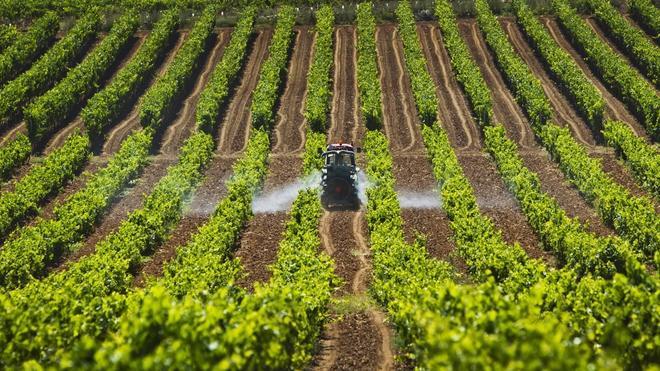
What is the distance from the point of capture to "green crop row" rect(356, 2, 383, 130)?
48.0m

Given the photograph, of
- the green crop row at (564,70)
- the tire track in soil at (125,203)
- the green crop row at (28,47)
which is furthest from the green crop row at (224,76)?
the green crop row at (564,70)

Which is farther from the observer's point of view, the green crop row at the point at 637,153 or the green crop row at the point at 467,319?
the green crop row at the point at 637,153

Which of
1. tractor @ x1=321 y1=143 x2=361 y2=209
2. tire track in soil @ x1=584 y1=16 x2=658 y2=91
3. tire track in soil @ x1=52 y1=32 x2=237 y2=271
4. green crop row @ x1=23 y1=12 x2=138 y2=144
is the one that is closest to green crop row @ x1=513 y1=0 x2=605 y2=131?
tire track in soil @ x1=584 y1=16 x2=658 y2=91

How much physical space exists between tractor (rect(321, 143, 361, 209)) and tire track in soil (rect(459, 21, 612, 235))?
6.25m

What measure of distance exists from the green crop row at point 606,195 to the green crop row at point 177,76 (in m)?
22.5

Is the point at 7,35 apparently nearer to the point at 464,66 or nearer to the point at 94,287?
the point at 464,66

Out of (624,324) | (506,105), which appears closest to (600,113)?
(506,105)

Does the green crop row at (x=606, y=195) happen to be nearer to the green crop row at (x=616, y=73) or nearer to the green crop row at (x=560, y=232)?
the green crop row at (x=560, y=232)

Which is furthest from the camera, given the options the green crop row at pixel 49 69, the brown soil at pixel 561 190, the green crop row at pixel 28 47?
the green crop row at pixel 28 47

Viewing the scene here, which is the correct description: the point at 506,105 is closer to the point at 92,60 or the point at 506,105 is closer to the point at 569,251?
the point at 569,251

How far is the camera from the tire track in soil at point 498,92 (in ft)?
155

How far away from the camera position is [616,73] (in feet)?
173

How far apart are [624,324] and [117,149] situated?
112 feet

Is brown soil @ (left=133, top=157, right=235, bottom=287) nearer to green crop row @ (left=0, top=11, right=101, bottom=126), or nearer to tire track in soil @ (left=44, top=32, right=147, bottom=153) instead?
tire track in soil @ (left=44, top=32, right=147, bottom=153)
